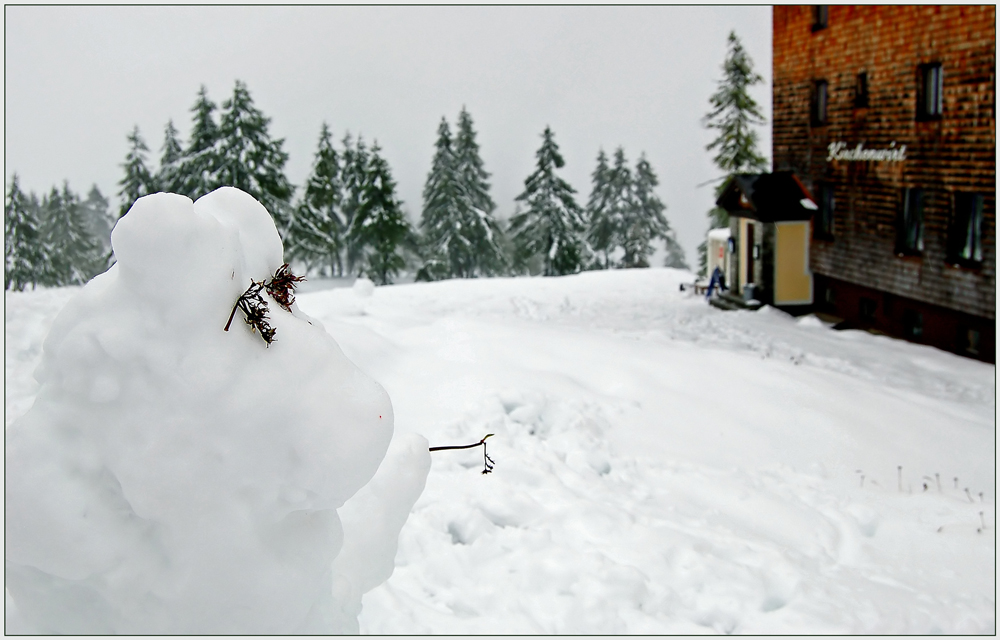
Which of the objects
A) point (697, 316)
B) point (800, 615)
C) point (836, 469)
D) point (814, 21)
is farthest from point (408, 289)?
point (800, 615)

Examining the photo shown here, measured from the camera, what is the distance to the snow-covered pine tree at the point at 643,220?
1725 inches

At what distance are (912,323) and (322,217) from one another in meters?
23.7

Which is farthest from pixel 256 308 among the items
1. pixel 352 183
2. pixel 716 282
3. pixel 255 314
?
pixel 352 183

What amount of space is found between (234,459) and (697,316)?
797 inches

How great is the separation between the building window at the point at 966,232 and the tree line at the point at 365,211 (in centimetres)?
2211

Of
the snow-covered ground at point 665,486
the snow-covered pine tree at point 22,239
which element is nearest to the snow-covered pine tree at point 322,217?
the snow-covered pine tree at point 22,239

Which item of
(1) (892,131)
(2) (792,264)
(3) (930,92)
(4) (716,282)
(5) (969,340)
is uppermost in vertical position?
(3) (930,92)

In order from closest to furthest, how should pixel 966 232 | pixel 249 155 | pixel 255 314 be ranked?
pixel 255 314
pixel 966 232
pixel 249 155

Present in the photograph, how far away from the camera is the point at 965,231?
1700 centimetres

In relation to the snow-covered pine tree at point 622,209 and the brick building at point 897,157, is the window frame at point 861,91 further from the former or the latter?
the snow-covered pine tree at point 622,209

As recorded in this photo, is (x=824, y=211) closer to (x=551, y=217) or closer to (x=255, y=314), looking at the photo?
(x=551, y=217)

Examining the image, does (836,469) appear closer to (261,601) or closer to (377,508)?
(377,508)

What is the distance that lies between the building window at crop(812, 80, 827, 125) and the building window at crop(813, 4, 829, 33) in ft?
4.56

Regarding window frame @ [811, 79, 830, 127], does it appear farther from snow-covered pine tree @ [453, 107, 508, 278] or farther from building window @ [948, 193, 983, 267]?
snow-covered pine tree @ [453, 107, 508, 278]
